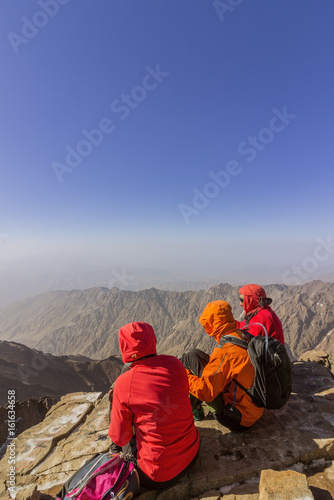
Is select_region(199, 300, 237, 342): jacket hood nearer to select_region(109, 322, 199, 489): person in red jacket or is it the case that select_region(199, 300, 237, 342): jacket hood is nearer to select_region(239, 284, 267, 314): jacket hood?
select_region(109, 322, 199, 489): person in red jacket

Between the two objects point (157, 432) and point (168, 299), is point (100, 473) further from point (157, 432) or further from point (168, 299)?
point (168, 299)

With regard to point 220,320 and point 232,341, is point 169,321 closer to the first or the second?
point 220,320

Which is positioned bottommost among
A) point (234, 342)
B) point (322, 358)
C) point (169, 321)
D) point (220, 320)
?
point (169, 321)

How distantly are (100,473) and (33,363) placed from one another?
4924 cm

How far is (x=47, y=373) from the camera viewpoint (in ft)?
124

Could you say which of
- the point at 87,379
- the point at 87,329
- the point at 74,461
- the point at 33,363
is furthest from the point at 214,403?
the point at 87,329

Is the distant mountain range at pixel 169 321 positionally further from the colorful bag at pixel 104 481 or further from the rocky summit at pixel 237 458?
the colorful bag at pixel 104 481

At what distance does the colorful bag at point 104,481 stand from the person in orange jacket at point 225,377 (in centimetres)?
120

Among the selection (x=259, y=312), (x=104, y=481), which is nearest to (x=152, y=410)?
(x=104, y=481)

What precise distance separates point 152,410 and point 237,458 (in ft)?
6.25

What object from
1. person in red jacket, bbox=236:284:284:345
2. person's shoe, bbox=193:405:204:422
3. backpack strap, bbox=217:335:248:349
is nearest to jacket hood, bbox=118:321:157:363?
backpack strap, bbox=217:335:248:349

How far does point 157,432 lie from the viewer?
2588 millimetres

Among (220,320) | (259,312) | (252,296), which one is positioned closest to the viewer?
(220,320)

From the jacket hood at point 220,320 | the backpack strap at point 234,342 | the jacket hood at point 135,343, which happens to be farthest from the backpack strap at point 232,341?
the jacket hood at point 135,343
